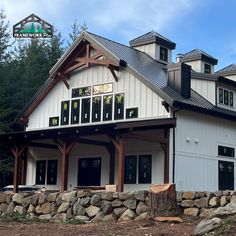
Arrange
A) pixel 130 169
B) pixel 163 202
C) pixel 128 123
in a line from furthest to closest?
pixel 130 169 → pixel 128 123 → pixel 163 202

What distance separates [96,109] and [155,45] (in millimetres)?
6084

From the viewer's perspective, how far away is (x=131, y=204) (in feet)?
47.3

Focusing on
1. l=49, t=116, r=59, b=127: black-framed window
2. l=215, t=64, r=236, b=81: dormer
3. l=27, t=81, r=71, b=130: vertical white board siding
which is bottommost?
l=49, t=116, r=59, b=127: black-framed window

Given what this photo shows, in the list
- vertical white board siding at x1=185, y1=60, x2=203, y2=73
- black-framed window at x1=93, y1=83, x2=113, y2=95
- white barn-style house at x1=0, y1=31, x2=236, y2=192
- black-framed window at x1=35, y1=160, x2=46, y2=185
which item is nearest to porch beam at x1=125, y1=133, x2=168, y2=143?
white barn-style house at x1=0, y1=31, x2=236, y2=192

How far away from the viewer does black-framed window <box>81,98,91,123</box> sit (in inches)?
1019

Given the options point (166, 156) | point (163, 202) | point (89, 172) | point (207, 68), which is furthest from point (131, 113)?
point (163, 202)

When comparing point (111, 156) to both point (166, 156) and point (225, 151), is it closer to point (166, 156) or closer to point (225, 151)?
point (166, 156)

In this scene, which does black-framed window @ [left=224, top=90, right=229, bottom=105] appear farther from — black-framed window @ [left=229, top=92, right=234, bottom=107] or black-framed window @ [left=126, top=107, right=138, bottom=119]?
black-framed window @ [left=126, top=107, right=138, bottom=119]

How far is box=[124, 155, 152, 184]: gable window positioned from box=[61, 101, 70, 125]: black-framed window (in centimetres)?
437

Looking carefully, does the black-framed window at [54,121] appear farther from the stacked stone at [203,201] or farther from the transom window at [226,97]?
the stacked stone at [203,201]

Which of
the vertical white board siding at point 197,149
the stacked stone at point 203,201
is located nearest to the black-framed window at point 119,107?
the vertical white board siding at point 197,149

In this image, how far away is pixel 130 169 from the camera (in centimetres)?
2416

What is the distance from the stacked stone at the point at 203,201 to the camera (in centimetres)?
1311

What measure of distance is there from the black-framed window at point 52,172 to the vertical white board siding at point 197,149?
8.03 m
